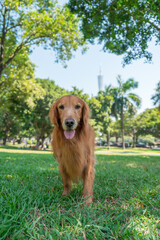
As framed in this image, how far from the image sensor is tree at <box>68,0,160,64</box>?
21.2ft

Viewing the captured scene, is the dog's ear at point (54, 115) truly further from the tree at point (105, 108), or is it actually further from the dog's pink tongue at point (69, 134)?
the tree at point (105, 108)

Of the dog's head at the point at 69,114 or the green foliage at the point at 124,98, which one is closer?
the dog's head at the point at 69,114

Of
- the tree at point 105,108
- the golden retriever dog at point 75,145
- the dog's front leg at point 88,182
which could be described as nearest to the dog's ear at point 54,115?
the golden retriever dog at point 75,145

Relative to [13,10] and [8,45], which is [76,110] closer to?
[13,10]

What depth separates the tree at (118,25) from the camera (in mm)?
6477

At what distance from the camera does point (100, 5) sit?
672 cm

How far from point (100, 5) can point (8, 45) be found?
7.77m

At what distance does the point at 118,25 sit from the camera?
280 inches

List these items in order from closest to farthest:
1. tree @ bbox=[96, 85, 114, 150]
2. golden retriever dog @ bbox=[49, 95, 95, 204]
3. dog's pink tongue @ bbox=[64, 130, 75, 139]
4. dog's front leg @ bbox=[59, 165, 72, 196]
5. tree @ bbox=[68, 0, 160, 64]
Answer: dog's pink tongue @ bbox=[64, 130, 75, 139], golden retriever dog @ bbox=[49, 95, 95, 204], dog's front leg @ bbox=[59, 165, 72, 196], tree @ bbox=[68, 0, 160, 64], tree @ bbox=[96, 85, 114, 150]

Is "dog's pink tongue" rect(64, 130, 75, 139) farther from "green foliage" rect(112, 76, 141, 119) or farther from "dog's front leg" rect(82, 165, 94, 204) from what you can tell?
"green foliage" rect(112, 76, 141, 119)

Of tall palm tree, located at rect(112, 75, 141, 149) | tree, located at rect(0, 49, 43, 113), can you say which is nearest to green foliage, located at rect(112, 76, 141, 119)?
tall palm tree, located at rect(112, 75, 141, 149)

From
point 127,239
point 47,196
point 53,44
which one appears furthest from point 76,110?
point 53,44

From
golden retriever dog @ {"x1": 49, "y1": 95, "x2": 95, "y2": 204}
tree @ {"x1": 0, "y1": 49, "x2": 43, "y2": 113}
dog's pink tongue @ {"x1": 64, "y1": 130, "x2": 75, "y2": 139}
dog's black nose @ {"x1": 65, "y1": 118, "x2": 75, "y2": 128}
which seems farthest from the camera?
tree @ {"x1": 0, "y1": 49, "x2": 43, "y2": 113}

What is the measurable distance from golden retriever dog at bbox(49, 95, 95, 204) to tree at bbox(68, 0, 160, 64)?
228 inches
